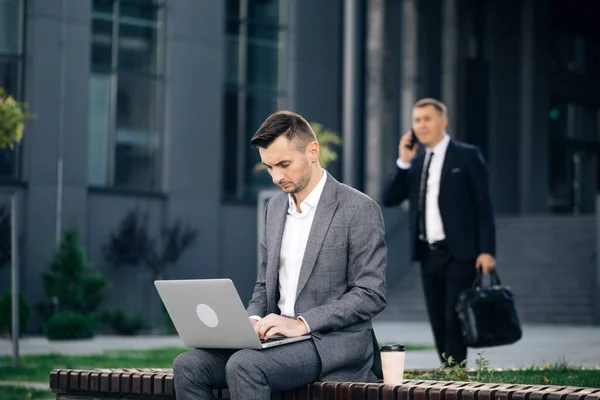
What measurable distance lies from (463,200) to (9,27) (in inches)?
598

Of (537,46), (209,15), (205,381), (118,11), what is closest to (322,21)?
(209,15)

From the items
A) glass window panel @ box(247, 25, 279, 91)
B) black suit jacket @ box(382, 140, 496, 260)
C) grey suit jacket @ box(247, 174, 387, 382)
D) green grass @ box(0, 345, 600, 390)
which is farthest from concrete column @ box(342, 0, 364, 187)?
grey suit jacket @ box(247, 174, 387, 382)

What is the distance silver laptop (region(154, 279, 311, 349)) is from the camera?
464 centimetres

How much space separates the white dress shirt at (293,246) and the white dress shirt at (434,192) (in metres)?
3.29

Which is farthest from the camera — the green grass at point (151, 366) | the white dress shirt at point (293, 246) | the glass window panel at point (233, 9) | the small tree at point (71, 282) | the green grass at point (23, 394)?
the glass window panel at point (233, 9)

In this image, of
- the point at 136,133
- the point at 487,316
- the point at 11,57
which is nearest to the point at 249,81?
the point at 136,133

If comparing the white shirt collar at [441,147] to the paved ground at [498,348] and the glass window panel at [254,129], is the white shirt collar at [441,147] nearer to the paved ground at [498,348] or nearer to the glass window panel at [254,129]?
the paved ground at [498,348]

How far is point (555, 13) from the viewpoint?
43750mm

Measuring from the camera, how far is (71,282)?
67.8 feet

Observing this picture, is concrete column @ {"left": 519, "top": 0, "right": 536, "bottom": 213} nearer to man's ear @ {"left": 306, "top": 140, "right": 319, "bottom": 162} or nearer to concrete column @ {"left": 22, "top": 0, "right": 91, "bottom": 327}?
concrete column @ {"left": 22, "top": 0, "right": 91, "bottom": 327}

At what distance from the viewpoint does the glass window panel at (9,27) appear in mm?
21719

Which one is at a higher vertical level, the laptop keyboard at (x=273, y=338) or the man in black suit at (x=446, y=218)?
the man in black suit at (x=446, y=218)

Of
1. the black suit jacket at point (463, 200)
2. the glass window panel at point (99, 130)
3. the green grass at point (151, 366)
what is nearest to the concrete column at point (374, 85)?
the glass window panel at point (99, 130)

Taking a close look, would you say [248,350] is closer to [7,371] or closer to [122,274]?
[7,371]
